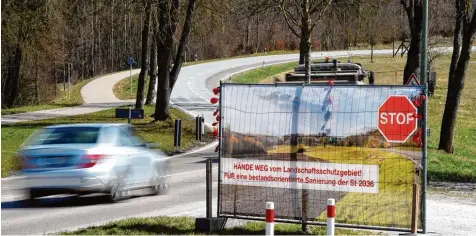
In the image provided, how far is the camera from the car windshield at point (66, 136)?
15.7 meters

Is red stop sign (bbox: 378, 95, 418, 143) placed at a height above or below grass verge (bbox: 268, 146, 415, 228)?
above

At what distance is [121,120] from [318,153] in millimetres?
27256

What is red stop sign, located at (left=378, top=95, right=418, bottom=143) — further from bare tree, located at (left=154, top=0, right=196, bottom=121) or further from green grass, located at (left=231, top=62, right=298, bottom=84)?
green grass, located at (left=231, top=62, right=298, bottom=84)

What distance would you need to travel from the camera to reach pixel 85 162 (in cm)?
1522

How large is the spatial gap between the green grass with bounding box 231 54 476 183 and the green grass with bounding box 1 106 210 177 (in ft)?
30.1

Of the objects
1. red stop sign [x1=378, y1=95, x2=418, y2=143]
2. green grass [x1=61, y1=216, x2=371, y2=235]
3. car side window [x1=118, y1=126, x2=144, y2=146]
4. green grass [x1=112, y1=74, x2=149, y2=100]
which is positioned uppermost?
red stop sign [x1=378, y1=95, x2=418, y2=143]

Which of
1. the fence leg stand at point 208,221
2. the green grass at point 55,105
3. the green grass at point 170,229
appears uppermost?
the fence leg stand at point 208,221

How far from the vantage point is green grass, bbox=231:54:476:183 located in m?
25.8

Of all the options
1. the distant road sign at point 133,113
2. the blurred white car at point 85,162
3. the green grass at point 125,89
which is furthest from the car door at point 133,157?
the green grass at point 125,89

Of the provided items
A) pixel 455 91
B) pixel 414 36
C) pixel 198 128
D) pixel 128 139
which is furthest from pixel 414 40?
pixel 128 139

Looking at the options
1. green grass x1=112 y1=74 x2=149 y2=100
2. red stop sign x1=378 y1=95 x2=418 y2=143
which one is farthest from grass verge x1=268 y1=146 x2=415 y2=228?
green grass x1=112 y1=74 x2=149 y2=100

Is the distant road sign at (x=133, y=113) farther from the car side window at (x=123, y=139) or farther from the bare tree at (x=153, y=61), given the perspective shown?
the car side window at (x=123, y=139)

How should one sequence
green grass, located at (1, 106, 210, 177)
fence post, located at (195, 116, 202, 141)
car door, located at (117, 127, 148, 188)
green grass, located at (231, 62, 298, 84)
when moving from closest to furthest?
car door, located at (117, 127, 148, 188) → green grass, located at (1, 106, 210, 177) → fence post, located at (195, 116, 202, 141) → green grass, located at (231, 62, 298, 84)

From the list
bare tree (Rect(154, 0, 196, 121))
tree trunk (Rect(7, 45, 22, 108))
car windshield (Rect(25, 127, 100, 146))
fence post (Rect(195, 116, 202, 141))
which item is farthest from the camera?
tree trunk (Rect(7, 45, 22, 108))
